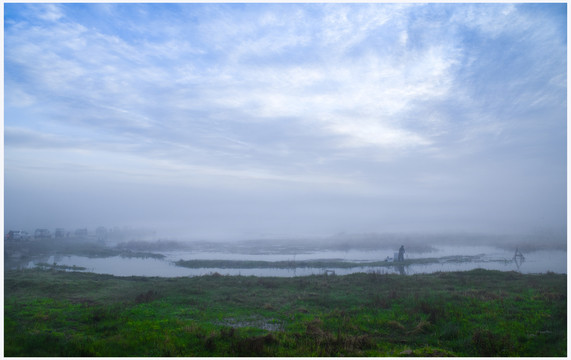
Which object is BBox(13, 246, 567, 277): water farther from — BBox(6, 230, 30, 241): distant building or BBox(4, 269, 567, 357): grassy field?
BBox(6, 230, 30, 241): distant building

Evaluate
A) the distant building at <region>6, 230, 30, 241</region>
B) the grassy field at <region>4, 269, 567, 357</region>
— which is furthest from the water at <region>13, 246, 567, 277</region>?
the distant building at <region>6, 230, 30, 241</region>

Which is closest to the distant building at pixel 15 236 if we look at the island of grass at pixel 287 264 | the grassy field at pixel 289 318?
the island of grass at pixel 287 264

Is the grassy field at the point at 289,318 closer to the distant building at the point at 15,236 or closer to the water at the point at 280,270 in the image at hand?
the water at the point at 280,270

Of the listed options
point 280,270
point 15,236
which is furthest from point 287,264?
point 15,236

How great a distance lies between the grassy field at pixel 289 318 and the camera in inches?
495

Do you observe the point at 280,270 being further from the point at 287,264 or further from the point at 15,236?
the point at 15,236

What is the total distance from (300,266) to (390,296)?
27.1 m

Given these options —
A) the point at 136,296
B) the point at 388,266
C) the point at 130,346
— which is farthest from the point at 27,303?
the point at 388,266

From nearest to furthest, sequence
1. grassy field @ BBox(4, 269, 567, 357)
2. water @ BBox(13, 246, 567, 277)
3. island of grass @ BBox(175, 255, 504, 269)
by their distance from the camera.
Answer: grassy field @ BBox(4, 269, 567, 357)
water @ BBox(13, 246, 567, 277)
island of grass @ BBox(175, 255, 504, 269)

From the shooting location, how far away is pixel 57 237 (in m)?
91.9

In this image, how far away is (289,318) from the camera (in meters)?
17.5

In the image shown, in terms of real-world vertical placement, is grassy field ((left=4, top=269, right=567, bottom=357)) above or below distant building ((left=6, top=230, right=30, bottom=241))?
below

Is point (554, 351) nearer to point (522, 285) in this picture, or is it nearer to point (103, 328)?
point (522, 285)

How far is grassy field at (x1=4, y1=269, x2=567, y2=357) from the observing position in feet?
41.2
